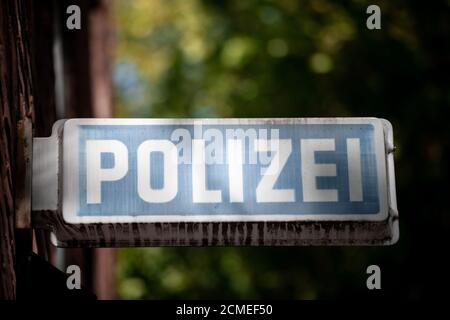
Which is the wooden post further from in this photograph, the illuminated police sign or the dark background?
the illuminated police sign

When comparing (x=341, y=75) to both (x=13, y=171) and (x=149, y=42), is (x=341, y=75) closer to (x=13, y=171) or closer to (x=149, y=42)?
(x=149, y=42)

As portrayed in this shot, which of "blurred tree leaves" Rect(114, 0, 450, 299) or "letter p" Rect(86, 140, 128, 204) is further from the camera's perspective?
"blurred tree leaves" Rect(114, 0, 450, 299)

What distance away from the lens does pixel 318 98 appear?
9969 millimetres

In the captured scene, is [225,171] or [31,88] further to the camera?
[31,88]

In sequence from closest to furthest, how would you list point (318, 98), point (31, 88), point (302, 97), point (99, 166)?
point (99, 166), point (31, 88), point (302, 97), point (318, 98)

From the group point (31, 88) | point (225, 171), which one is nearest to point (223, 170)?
point (225, 171)

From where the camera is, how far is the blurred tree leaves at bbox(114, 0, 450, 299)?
9.12 metres

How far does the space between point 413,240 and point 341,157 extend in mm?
6156

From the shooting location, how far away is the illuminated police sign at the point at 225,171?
307 centimetres

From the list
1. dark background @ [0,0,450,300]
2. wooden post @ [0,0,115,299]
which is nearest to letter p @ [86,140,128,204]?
wooden post @ [0,0,115,299]

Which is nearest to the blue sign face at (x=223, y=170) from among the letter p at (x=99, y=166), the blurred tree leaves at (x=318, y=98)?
the letter p at (x=99, y=166)

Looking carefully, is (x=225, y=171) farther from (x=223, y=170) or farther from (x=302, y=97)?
(x=302, y=97)

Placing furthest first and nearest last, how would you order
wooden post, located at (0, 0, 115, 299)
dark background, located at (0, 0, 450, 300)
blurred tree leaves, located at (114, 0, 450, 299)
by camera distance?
blurred tree leaves, located at (114, 0, 450, 299)
dark background, located at (0, 0, 450, 300)
wooden post, located at (0, 0, 115, 299)

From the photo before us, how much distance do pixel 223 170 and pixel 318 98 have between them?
6.93 metres
